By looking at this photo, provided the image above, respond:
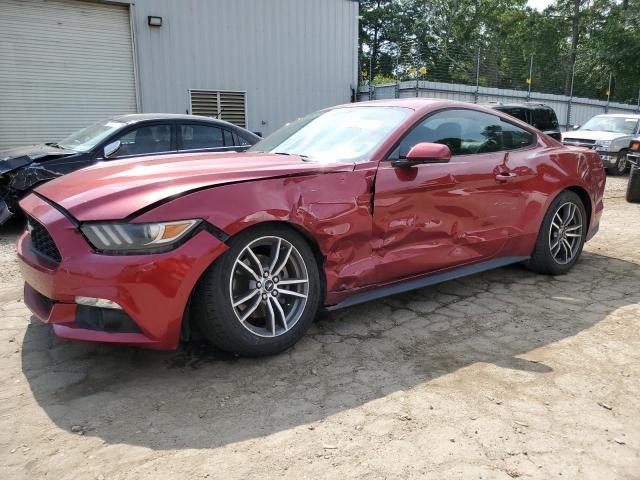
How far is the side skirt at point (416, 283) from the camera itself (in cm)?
326

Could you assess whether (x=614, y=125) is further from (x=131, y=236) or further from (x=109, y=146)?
(x=131, y=236)

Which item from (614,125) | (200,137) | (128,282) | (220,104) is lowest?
(128,282)

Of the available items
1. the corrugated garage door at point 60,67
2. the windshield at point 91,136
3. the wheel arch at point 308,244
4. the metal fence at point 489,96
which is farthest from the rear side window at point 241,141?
the metal fence at point 489,96

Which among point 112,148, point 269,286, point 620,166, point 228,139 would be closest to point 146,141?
point 112,148

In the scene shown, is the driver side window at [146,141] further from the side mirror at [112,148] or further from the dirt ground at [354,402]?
the dirt ground at [354,402]

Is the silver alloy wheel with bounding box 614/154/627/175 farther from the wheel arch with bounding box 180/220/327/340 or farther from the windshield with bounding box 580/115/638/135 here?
the wheel arch with bounding box 180/220/327/340

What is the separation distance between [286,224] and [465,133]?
5.81ft

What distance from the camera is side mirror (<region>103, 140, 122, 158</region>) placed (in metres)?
6.23

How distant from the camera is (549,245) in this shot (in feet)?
14.5

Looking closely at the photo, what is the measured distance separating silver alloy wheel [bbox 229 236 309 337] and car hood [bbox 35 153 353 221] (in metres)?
0.41

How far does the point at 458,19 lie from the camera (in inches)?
1690

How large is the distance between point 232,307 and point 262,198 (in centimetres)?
60

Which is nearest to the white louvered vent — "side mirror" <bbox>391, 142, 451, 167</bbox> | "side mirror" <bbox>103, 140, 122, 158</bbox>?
"side mirror" <bbox>103, 140, 122, 158</bbox>

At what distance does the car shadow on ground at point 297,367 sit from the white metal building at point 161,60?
9672 mm
